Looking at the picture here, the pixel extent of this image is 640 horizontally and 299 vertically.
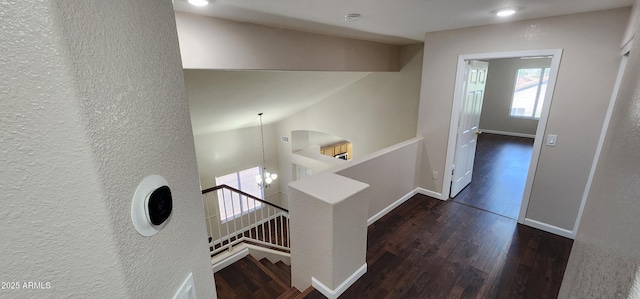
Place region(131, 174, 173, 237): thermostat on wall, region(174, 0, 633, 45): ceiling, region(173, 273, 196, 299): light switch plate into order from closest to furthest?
region(131, 174, 173, 237): thermostat on wall, region(173, 273, 196, 299): light switch plate, region(174, 0, 633, 45): ceiling

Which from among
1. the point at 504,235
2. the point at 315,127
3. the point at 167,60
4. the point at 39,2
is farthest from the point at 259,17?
the point at 315,127

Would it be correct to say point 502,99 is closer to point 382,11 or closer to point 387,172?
point 387,172

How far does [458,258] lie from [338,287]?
1282mm

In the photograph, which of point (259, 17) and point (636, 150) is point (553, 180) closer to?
point (636, 150)

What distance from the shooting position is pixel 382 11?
229 cm

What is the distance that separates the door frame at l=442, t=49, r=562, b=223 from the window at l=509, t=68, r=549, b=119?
5.69 meters

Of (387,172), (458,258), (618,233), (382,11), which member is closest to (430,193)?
(387,172)

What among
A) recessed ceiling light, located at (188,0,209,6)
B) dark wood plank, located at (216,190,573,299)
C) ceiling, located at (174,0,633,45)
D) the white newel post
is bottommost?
dark wood plank, located at (216,190,573,299)

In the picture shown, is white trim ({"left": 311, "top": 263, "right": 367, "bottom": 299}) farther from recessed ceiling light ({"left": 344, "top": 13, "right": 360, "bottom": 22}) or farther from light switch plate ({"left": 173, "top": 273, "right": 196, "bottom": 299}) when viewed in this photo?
recessed ceiling light ({"left": 344, "top": 13, "right": 360, "bottom": 22})

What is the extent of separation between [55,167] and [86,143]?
0.06 meters

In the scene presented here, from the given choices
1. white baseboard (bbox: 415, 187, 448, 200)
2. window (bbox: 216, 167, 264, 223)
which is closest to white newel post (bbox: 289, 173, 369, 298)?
white baseboard (bbox: 415, 187, 448, 200)

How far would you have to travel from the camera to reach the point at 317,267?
2115 millimetres

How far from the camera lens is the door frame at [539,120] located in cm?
263

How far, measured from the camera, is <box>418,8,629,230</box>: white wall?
235 centimetres
